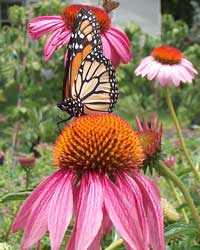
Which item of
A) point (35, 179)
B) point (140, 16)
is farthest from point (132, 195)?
point (140, 16)

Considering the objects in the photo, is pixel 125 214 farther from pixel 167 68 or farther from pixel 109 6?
pixel 167 68

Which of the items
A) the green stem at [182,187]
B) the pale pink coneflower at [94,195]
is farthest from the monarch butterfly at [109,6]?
the pale pink coneflower at [94,195]

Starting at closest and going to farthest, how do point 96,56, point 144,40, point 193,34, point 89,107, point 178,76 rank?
point 96,56
point 89,107
point 178,76
point 144,40
point 193,34

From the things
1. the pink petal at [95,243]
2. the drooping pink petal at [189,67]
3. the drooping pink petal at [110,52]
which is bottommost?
the pink petal at [95,243]

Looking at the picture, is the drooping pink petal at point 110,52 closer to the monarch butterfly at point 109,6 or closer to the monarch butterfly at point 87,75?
the monarch butterfly at point 109,6

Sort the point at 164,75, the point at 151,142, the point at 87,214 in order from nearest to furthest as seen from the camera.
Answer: the point at 87,214
the point at 151,142
the point at 164,75

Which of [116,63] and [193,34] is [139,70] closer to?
[116,63]

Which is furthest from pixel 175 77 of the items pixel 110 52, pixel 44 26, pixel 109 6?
pixel 44 26
